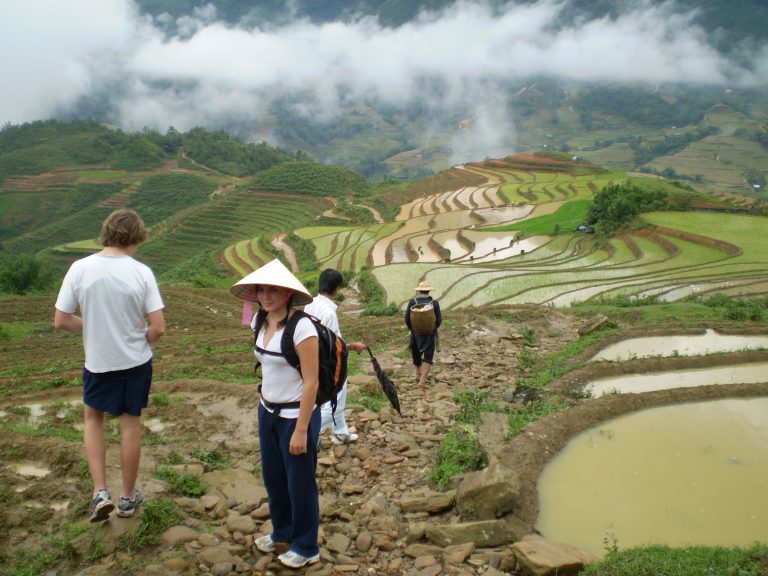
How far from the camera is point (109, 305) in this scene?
139 inches

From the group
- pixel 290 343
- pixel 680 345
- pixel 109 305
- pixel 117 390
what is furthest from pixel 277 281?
pixel 680 345

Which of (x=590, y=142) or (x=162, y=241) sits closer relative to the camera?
(x=162, y=241)

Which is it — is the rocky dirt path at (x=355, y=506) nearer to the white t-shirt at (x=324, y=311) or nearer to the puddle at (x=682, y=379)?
the white t-shirt at (x=324, y=311)

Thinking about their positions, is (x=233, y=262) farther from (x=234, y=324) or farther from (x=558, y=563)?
(x=558, y=563)

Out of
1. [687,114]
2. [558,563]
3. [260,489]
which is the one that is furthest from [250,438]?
[687,114]

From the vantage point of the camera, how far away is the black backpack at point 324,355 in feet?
11.0

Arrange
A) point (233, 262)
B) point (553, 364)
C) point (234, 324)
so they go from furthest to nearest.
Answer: point (233, 262) < point (234, 324) < point (553, 364)

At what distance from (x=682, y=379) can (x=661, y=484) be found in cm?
457

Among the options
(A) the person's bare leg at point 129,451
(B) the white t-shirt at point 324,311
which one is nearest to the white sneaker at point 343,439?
(B) the white t-shirt at point 324,311

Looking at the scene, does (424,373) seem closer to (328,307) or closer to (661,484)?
(328,307)

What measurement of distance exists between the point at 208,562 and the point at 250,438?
2.82 meters

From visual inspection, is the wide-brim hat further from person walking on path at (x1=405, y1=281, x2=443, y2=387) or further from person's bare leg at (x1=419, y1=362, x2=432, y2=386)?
person's bare leg at (x1=419, y1=362, x2=432, y2=386)

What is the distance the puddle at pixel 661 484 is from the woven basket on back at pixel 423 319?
8.53ft

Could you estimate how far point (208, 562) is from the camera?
3600mm
